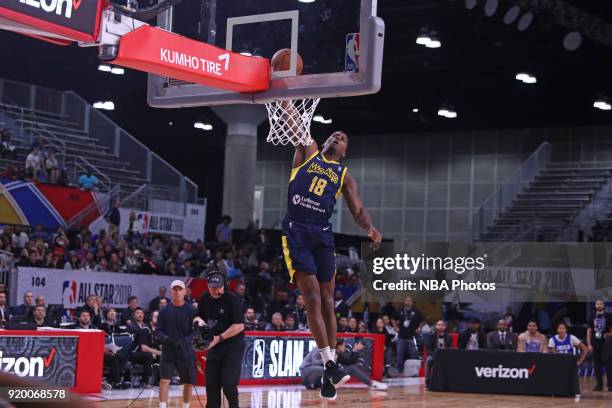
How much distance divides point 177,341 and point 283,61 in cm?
572

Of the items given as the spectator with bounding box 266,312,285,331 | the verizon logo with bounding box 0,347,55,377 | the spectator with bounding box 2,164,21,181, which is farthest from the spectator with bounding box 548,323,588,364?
the spectator with bounding box 2,164,21,181

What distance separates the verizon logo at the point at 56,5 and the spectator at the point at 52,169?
18.6 metres

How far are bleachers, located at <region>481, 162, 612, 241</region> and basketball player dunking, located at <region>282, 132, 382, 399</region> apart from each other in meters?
25.4

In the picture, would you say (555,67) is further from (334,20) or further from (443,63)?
(334,20)

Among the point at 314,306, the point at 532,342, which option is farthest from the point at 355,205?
the point at 532,342

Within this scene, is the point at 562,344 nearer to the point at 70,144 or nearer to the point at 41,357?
the point at 41,357

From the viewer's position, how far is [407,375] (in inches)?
901

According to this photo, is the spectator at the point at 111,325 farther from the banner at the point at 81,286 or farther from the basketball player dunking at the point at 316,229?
the basketball player dunking at the point at 316,229

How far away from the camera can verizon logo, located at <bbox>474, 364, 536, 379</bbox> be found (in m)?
18.3

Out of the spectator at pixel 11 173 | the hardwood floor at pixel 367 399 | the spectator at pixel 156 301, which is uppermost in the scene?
the spectator at pixel 11 173

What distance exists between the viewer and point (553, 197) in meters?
33.6

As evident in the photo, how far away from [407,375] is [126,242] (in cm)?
738

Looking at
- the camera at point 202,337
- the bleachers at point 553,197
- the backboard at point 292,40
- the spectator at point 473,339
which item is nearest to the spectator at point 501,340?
the spectator at point 473,339

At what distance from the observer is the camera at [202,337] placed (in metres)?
9.71
